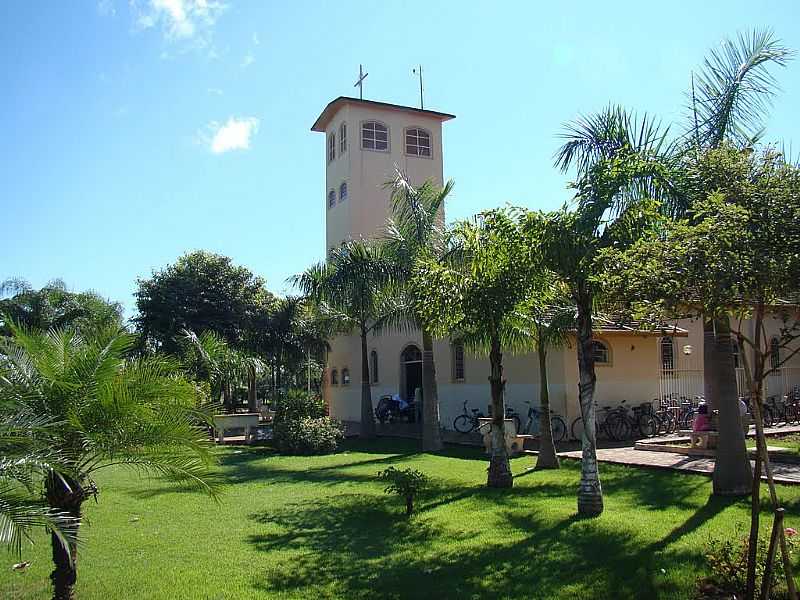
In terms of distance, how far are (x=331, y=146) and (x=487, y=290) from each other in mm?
23656

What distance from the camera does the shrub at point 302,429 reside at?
18.4m

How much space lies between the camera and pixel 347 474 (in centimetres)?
1406

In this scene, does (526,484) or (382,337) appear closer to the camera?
(526,484)

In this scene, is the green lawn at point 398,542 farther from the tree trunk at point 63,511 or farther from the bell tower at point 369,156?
the bell tower at point 369,156

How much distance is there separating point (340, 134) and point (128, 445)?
2694cm

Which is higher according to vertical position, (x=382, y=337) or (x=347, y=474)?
(x=382, y=337)

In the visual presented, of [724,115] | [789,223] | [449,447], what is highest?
[724,115]

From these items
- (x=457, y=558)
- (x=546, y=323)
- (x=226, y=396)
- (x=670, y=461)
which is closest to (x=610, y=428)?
(x=670, y=461)

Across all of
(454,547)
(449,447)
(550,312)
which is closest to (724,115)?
(550,312)

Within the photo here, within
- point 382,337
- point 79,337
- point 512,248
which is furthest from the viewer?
point 382,337

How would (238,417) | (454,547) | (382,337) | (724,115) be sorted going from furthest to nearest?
(382,337)
(238,417)
(724,115)
(454,547)

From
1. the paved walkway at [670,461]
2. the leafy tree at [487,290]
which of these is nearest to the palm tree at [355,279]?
the leafy tree at [487,290]

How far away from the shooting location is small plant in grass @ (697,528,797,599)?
19.6 ft

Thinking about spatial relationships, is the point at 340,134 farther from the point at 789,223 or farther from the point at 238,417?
the point at 789,223
